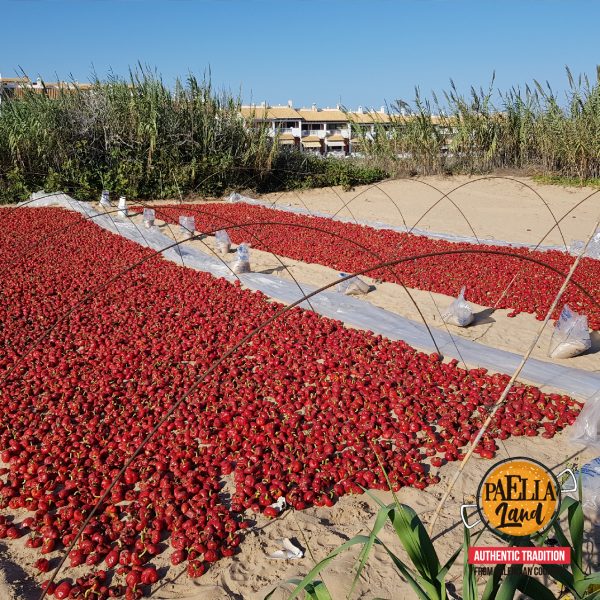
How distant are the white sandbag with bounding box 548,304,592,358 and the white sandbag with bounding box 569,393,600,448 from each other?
1.38m

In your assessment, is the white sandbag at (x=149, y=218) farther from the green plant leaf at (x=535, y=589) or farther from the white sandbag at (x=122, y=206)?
the green plant leaf at (x=535, y=589)

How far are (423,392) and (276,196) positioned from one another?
1219 cm

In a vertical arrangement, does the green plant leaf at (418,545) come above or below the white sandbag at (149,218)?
below

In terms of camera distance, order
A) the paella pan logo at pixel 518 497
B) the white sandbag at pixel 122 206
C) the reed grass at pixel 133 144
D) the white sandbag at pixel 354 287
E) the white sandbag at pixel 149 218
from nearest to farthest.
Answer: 1. the paella pan logo at pixel 518 497
2. the white sandbag at pixel 354 287
3. the white sandbag at pixel 149 218
4. the white sandbag at pixel 122 206
5. the reed grass at pixel 133 144

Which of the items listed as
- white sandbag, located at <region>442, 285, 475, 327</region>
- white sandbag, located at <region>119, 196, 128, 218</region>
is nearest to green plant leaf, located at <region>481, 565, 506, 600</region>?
white sandbag, located at <region>442, 285, 475, 327</region>

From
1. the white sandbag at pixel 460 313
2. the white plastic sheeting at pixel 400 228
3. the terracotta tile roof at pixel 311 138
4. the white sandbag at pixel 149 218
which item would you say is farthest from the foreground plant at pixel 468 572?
the terracotta tile roof at pixel 311 138

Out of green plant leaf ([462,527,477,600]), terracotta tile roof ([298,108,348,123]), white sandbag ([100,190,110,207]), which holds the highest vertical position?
terracotta tile roof ([298,108,348,123])

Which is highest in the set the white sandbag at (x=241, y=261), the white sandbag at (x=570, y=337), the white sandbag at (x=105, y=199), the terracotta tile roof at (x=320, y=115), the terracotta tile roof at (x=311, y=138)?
the terracotta tile roof at (x=320, y=115)

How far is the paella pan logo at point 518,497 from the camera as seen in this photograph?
59.7 inches

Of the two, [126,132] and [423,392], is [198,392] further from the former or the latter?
[126,132]

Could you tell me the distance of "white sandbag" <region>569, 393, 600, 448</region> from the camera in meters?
3.53

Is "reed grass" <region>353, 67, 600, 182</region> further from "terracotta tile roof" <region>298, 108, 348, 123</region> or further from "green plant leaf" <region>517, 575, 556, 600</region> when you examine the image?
"terracotta tile roof" <region>298, 108, 348, 123</region>

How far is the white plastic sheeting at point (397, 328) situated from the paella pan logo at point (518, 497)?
270 cm

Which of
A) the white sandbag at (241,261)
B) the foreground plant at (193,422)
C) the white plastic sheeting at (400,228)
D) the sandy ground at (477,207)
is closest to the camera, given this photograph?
the foreground plant at (193,422)
